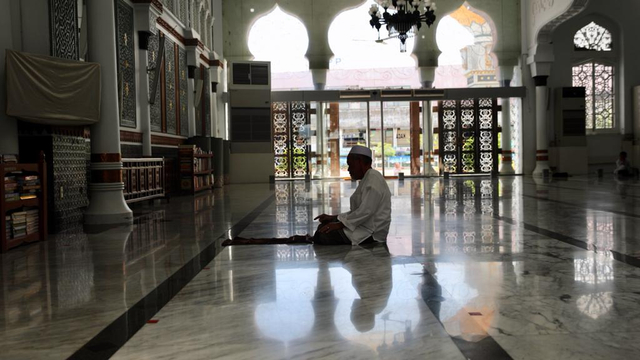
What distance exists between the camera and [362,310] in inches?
93.5

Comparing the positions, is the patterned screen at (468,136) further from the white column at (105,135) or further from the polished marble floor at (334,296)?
the white column at (105,135)

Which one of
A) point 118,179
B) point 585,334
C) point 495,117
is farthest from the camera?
point 495,117

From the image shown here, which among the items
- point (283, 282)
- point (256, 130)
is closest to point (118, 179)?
point (283, 282)

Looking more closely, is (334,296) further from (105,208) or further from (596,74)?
(596,74)

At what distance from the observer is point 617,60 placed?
617 inches

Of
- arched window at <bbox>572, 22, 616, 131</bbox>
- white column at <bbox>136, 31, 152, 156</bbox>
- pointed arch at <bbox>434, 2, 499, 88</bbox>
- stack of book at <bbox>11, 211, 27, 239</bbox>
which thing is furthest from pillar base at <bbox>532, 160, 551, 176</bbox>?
stack of book at <bbox>11, 211, 27, 239</bbox>

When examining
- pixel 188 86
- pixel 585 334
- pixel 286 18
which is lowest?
pixel 585 334

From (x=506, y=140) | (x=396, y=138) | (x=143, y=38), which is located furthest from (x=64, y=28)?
(x=506, y=140)

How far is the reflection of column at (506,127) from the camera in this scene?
15.9 meters

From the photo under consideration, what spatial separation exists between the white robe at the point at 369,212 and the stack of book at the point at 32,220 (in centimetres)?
245

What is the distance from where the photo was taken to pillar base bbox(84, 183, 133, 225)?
234 inches

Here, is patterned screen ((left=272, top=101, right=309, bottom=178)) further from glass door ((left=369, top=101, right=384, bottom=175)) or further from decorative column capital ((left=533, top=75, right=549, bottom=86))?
decorative column capital ((left=533, top=75, right=549, bottom=86))

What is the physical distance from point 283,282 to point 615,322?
1.49 metres

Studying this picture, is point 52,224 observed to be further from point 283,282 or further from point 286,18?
point 286,18
